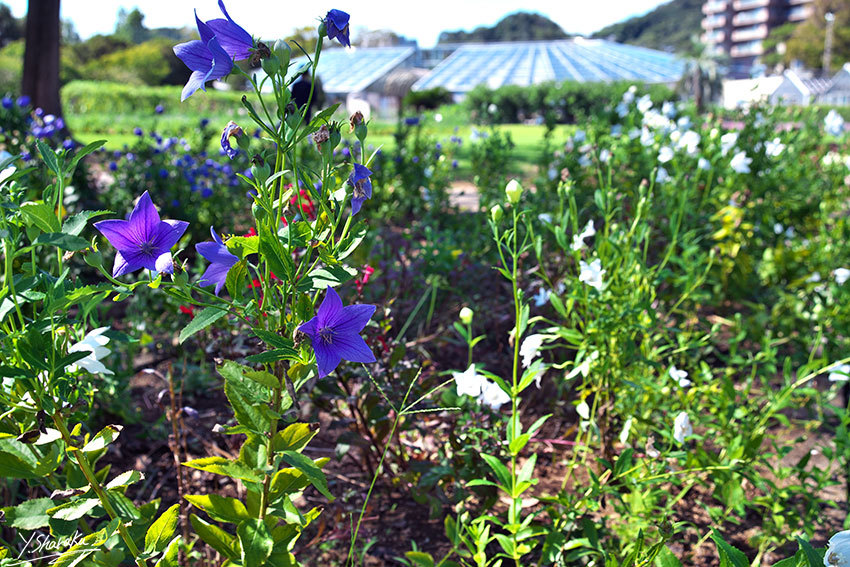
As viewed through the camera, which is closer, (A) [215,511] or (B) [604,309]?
(A) [215,511]

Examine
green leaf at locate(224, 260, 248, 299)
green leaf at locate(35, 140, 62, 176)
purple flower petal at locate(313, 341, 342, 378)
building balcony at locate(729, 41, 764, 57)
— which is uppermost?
building balcony at locate(729, 41, 764, 57)

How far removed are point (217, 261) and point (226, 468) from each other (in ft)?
0.99

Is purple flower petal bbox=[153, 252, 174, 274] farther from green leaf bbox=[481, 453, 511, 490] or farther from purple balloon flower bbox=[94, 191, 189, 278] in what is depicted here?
green leaf bbox=[481, 453, 511, 490]

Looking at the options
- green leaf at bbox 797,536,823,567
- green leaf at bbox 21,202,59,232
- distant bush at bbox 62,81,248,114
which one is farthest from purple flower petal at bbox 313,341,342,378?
distant bush at bbox 62,81,248,114

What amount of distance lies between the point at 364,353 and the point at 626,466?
2.37 ft

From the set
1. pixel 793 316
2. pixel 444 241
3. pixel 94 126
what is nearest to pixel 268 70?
pixel 444 241

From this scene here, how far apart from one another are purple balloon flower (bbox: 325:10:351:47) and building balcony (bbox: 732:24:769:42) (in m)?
94.2

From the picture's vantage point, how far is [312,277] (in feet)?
3.20

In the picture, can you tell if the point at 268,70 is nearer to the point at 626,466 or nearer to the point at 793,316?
the point at 626,466

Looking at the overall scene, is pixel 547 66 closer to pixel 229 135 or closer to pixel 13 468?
pixel 229 135

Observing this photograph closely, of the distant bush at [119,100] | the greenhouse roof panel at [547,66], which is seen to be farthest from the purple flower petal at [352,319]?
the greenhouse roof panel at [547,66]

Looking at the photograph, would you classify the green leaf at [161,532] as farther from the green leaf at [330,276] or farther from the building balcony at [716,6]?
the building balcony at [716,6]

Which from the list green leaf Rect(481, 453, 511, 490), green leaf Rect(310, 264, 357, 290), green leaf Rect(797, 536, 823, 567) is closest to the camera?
green leaf Rect(797, 536, 823, 567)

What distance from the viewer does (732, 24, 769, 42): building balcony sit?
8100 centimetres
